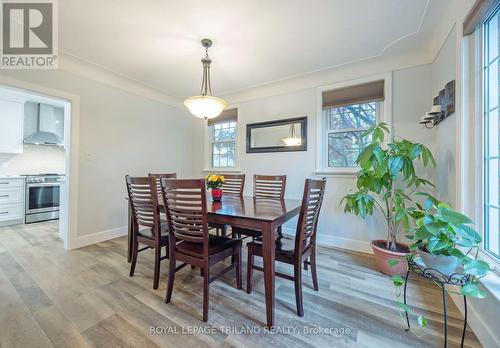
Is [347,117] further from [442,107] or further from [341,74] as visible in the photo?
[442,107]

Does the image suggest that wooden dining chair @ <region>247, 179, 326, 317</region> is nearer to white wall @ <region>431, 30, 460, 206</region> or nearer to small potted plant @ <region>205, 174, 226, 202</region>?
small potted plant @ <region>205, 174, 226, 202</region>

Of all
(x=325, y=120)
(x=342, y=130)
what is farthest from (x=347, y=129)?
(x=325, y=120)

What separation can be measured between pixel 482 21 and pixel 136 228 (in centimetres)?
328

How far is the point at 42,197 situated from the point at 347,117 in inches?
226

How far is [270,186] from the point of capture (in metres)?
2.65

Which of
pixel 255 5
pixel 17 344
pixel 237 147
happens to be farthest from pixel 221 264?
pixel 255 5

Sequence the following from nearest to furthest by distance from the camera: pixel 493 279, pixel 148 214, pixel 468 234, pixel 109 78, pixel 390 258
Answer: pixel 468 234 < pixel 493 279 < pixel 148 214 < pixel 390 258 < pixel 109 78

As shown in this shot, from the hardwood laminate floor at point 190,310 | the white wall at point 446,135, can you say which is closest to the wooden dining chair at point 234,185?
the hardwood laminate floor at point 190,310

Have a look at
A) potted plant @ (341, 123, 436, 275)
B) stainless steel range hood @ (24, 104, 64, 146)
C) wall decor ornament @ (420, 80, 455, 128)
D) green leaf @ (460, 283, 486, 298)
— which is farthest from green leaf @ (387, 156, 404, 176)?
stainless steel range hood @ (24, 104, 64, 146)

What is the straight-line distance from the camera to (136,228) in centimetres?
210

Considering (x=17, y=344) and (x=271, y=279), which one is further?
(x=271, y=279)

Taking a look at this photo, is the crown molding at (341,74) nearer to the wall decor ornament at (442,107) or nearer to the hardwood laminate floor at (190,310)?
the wall decor ornament at (442,107)

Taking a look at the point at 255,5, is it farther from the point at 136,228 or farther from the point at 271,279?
the point at 136,228

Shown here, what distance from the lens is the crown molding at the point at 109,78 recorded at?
262 centimetres
